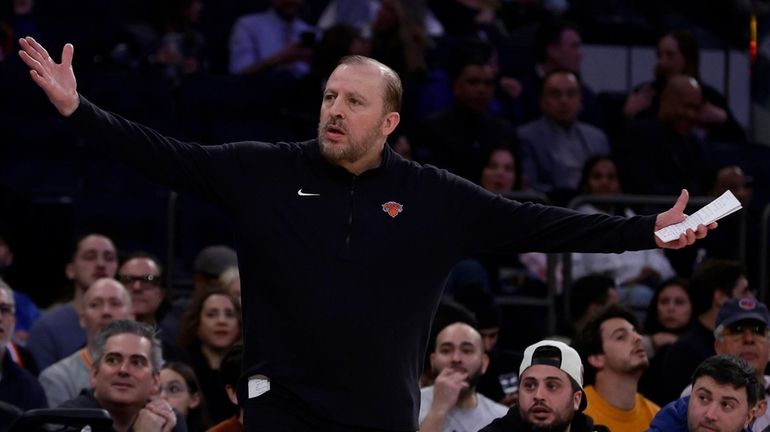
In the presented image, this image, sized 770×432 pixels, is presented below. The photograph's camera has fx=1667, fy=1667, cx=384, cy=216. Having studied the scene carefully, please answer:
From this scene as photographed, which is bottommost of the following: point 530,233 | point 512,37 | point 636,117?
point 530,233

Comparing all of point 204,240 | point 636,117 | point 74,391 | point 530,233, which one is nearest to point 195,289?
point 204,240

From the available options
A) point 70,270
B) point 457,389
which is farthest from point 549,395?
point 70,270

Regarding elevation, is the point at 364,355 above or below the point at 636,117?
below

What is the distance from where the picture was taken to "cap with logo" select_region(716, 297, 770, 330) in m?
8.29

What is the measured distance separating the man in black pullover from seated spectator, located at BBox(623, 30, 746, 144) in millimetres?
7587

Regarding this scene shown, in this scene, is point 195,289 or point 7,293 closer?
point 7,293

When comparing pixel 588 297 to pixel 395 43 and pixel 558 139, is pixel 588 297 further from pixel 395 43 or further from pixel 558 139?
pixel 395 43

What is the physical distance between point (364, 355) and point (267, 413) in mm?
330

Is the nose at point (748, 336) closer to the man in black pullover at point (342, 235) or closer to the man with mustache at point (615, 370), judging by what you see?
the man with mustache at point (615, 370)

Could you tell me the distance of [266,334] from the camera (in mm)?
4852

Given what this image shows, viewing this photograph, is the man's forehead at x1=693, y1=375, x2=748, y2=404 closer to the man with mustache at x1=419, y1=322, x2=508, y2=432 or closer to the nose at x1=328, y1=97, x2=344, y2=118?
the man with mustache at x1=419, y1=322, x2=508, y2=432

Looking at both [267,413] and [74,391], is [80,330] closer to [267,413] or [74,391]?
[74,391]

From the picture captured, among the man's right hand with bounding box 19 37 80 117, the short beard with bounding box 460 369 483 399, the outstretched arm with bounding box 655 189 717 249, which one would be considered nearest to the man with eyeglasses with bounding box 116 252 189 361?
the short beard with bounding box 460 369 483 399

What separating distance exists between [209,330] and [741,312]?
2.87 meters
